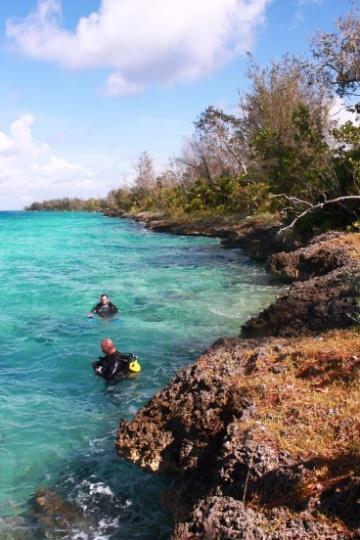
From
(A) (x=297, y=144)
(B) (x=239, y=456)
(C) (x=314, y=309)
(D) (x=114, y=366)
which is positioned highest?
(A) (x=297, y=144)

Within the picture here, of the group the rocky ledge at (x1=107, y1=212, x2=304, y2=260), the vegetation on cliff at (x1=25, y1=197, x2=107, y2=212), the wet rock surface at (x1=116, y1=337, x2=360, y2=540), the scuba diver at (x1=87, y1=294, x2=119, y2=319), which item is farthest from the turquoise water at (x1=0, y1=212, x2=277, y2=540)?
the vegetation on cliff at (x1=25, y1=197, x2=107, y2=212)

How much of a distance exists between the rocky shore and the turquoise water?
2.12ft

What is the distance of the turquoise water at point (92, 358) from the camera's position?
5.91m

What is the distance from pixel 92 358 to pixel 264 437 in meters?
7.06

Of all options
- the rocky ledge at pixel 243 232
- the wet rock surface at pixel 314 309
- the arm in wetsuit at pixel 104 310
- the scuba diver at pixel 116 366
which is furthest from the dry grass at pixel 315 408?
the rocky ledge at pixel 243 232

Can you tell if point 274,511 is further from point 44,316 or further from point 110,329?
point 44,316

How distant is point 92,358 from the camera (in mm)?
11352

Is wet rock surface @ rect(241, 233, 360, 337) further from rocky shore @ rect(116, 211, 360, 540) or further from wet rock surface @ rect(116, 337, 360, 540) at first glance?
wet rock surface @ rect(116, 337, 360, 540)

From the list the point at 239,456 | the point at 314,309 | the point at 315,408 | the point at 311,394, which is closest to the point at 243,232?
the point at 314,309

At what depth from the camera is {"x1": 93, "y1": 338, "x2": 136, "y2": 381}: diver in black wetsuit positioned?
31.7ft

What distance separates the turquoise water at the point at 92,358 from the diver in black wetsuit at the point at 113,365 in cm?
25

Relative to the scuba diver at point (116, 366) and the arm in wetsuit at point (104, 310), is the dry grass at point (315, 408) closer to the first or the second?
the scuba diver at point (116, 366)

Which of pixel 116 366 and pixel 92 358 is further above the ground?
pixel 116 366

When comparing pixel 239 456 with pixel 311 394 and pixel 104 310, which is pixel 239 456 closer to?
pixel 311 394
